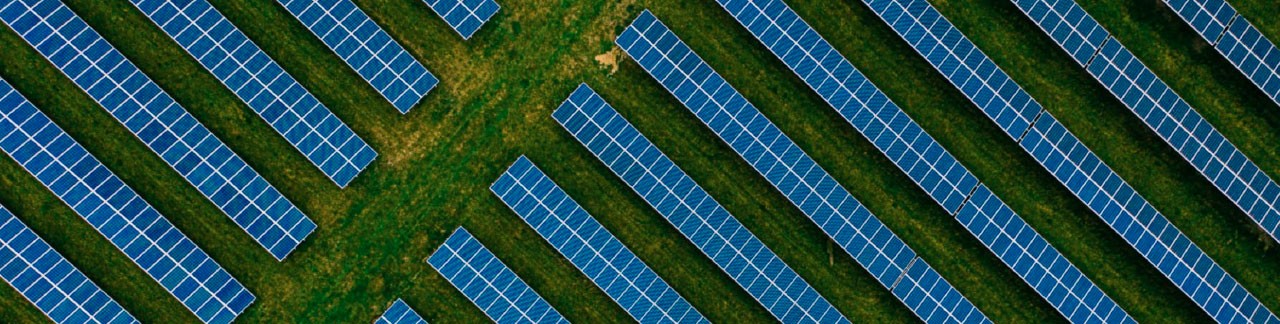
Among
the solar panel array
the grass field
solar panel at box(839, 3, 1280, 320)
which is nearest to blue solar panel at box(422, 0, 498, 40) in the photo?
the grass field

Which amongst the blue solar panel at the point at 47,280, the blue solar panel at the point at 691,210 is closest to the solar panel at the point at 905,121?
the blue solar panel at the point at 691,210

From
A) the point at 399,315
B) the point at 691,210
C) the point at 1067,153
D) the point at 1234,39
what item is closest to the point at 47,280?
the point at 399,315

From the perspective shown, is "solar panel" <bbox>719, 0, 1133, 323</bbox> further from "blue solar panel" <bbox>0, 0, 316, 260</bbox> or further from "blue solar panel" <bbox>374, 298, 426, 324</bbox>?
"blue solar panel" <bbox>0, 0, 316, 260</bbox>

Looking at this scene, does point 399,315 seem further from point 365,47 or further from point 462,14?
point 462,14

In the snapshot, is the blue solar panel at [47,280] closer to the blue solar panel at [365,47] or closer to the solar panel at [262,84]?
the solar panel at [262,84]

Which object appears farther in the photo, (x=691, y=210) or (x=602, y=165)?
(x=602, y=165)

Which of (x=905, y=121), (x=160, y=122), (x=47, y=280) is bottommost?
(x=47, y=280)
